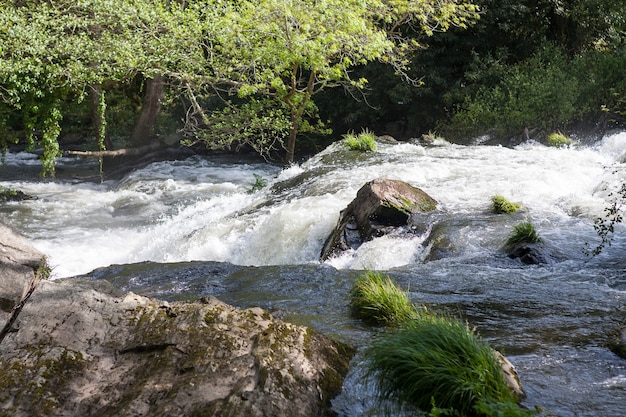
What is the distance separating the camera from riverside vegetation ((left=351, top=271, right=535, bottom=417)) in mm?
3379

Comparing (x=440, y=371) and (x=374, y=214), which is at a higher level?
(x=440, y=371)

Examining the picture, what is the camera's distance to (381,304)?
514 centimetres

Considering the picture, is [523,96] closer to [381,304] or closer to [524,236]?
[524,236]

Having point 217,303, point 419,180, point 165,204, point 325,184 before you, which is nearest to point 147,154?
point 165,204

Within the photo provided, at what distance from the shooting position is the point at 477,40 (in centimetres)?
2073

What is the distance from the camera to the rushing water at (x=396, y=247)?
4668mm

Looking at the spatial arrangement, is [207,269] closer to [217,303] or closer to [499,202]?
[217,303]

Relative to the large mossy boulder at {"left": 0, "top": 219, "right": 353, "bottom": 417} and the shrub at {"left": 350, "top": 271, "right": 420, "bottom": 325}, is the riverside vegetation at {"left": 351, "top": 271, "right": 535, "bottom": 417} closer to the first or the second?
the large mossy boulder at {"left": 0, "top": 219, "right": 353, "bottom": 417}

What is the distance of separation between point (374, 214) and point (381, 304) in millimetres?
4081

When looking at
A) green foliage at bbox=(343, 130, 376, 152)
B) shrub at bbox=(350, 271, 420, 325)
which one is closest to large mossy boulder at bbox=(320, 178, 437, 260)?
shrub at bbox=(350, 271, 420, 325)

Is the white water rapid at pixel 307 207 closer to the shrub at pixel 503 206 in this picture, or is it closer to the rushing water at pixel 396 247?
the rushing water at pixel 396 247

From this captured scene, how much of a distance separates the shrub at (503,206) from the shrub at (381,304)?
14.2ft

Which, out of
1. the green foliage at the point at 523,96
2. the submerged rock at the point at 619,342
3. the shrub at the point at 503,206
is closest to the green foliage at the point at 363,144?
the shrub at the point at 503,206

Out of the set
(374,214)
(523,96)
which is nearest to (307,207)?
(374,214)
